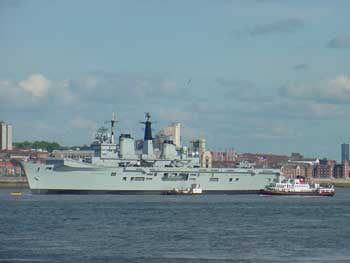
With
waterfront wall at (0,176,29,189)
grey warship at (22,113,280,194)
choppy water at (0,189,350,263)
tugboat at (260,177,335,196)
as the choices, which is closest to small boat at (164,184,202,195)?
grey warship at (22,113,280,194)

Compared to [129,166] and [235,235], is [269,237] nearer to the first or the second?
[235,235]

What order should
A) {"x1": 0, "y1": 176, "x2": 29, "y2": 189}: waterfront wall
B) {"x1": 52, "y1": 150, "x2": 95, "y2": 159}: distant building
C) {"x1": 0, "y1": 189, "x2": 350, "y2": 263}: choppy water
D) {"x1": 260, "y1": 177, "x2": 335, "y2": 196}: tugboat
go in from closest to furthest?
{"x1": 0, "y1": 189, "x2": 350, "y2": 263}: choppy water → {"x1": 260, "y1": 177, "x2": 335, "y2": 196}: tugboat → {"x1": 52, "y1": 150, "x2": 95, "y2": 159}: distant building → {"x1": 0, "y1": 176, "x2": 29, "y2": 189}: waterfront wall

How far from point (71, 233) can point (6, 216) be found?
15.3 metres

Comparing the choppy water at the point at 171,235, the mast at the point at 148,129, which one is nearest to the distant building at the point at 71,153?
the mast at the point at 148,129

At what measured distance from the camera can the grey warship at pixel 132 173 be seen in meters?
110

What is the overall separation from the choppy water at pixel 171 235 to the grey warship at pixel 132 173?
110 ft

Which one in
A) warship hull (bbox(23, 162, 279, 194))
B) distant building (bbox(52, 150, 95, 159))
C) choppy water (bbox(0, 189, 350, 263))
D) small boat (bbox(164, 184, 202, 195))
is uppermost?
distant building (bbox(52, 150, 95, 159))

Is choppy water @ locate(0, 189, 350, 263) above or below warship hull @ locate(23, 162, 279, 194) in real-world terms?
below

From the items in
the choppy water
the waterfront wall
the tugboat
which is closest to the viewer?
the choppy water

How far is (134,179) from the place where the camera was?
112 m

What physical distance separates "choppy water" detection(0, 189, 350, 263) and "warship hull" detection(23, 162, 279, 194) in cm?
3356

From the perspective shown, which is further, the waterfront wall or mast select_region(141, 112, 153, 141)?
the waterfront wall

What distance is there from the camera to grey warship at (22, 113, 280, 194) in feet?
362

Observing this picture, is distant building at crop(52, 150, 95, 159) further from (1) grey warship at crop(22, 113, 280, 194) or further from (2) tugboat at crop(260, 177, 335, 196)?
(2) tugboat at crop(260, 177, 335, 196)
